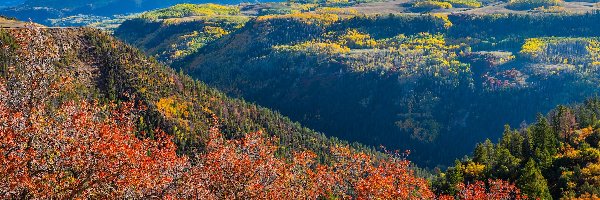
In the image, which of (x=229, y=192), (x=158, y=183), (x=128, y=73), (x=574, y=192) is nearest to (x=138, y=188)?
(x=158, y=183)

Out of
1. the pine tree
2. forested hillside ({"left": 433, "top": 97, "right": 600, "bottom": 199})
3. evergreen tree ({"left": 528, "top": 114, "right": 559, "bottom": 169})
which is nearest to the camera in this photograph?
the pine tree

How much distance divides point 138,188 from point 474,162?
14335 cm

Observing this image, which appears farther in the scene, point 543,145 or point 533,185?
point 543,145

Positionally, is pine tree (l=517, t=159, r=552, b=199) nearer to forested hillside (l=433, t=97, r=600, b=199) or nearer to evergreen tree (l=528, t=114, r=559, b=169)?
forested hillside (l=433, t=97, r=600, b=199)

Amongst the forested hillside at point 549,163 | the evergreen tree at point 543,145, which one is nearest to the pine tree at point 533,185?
the forested hillside at point 549,163

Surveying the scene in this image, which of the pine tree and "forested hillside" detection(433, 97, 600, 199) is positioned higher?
the pine tree

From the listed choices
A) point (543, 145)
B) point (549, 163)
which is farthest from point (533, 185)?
point (543, 145)

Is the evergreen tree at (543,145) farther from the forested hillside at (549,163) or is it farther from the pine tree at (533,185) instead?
the pine tree at (533,185)

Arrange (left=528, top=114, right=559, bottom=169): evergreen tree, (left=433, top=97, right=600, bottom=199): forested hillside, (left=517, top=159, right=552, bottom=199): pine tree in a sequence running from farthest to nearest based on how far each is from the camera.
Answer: (left=528, top=114, right=559, bottom=169): evergreen tree, (left=433, top=97, right=600, bottom=199): forested hillside, (left=517, top=159, right=552, bottom=199): pine tree

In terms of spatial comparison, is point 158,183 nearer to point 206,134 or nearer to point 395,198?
point 395,198

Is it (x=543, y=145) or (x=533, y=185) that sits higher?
(x=533, y=185)

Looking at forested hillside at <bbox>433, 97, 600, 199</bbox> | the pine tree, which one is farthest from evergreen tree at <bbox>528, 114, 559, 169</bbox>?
the pine tree

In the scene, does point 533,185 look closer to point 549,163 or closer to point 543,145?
point 549,163

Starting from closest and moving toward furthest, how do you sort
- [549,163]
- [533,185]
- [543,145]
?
[533,185], [549,163], [543,145]
